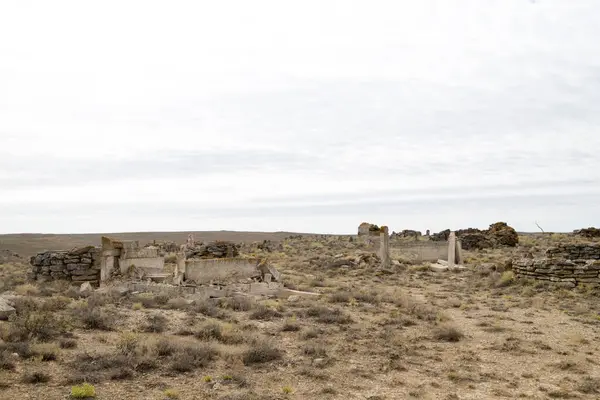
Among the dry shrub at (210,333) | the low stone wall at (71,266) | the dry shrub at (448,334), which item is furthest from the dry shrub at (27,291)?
the dry shrub at (448,334)

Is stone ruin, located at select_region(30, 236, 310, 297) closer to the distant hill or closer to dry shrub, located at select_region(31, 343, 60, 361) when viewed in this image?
dry shrub, located at select_region(31, 343, 60, 361)

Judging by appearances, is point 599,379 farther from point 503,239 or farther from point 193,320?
point 503,239

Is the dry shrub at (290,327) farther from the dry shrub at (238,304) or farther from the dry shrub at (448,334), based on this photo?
the dry shrub at (448,334)

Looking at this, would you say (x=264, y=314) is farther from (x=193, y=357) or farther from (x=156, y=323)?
(x=193, y=357)

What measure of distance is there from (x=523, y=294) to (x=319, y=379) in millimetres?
11313

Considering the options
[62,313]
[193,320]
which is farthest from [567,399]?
[62,313]

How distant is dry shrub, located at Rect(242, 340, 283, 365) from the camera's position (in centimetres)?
927

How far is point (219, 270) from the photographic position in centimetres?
1817

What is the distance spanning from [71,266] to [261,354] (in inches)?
449

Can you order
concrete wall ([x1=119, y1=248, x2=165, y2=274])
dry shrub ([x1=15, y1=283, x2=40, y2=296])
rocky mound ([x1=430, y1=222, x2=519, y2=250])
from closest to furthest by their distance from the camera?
dry shrub ([x1=15, y1=283, x2=40, y2=296])
concrete wall ([x1=119, y1=248, x2=165, y2=274])
rocky mound ([x1=430, y1=222, x2=519, y2=250])

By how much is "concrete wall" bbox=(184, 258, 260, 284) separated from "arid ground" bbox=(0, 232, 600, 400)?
2.41m

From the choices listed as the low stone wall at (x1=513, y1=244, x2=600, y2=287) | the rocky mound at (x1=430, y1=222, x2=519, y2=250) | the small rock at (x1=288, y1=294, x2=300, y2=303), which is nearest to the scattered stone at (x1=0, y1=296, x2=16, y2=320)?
the small rock at (x1=288, y1=294, x2=300, y2=303)

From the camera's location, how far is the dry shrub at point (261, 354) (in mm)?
9266

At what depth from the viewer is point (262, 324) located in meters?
12.5
